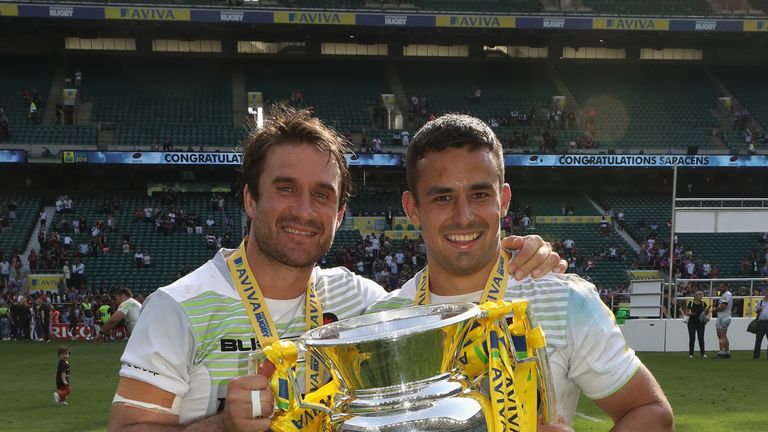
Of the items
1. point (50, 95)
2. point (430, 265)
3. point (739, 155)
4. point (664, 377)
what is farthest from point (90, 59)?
point (430, 265)

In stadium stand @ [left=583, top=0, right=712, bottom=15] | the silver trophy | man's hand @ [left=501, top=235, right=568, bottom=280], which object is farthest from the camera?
stadium stand @ [left=583, top=0, right=712, bottom=15]

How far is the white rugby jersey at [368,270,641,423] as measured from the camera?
2697 mm

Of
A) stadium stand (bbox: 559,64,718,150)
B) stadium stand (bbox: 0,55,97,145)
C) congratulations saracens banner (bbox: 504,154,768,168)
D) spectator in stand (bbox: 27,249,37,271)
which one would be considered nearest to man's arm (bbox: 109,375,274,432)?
spectator in stand (bbox: 27,249,37,271)

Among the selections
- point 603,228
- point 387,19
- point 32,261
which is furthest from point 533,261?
point 387,19

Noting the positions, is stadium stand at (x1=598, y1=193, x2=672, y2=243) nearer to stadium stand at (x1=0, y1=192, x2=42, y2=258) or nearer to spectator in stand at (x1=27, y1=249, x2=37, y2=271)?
spectator in stand at (x1=27, y1=249, x2=37, y2=271)

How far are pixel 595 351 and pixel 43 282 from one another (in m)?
25.6

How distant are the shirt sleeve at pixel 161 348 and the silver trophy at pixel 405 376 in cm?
81

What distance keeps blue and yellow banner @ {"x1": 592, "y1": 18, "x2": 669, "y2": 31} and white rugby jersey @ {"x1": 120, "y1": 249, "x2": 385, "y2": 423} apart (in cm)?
3532

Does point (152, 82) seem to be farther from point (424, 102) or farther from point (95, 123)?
point (424, 102)

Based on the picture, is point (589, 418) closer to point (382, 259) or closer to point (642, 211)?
point (382, 259)

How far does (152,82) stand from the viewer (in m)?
36.8

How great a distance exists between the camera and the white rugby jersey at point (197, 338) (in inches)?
108

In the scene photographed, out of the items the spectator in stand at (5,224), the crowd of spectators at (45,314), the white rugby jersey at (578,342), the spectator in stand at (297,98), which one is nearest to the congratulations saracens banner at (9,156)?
the spectator in stand at (5,224)

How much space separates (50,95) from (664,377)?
29.5 metres
